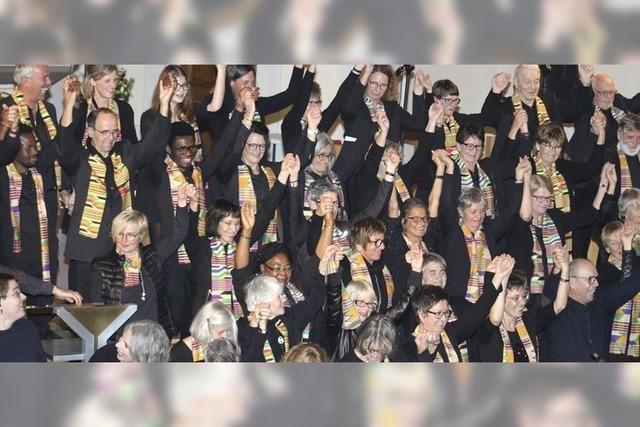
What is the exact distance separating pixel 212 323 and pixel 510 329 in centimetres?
145

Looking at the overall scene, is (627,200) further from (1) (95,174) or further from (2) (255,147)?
(1) (95,174)

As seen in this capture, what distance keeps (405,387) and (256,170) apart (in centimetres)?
299

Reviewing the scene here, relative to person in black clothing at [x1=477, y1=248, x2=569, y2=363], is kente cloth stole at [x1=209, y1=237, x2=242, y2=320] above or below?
above

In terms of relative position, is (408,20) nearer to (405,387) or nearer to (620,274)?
(405,387)

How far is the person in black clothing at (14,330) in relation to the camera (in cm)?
361

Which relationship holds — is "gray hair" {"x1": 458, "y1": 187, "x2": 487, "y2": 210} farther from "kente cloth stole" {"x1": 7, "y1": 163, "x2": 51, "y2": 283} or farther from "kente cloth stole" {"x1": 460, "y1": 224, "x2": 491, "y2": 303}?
"kente cloth stole" {"x1": 7, "y1": 163, "x2": 51, "y2": 283}

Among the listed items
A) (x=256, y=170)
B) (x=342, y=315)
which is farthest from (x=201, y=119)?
(x=342, y=315)

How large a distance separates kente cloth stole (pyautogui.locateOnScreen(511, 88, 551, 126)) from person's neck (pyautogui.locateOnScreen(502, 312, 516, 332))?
1.25 m

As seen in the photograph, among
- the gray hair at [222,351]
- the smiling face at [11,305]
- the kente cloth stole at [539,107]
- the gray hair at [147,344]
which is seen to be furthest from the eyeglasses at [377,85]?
the smiling face at [11,305]

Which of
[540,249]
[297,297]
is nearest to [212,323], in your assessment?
[297,297]

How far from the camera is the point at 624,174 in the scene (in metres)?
5.75

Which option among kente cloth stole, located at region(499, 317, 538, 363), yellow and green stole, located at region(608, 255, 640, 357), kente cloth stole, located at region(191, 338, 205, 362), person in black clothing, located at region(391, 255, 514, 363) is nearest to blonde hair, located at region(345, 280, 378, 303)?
person in black clothing, located at region(391, 255, 514, 363)

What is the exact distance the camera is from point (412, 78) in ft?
22.0

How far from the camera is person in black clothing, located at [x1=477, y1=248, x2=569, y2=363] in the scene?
4.76m
